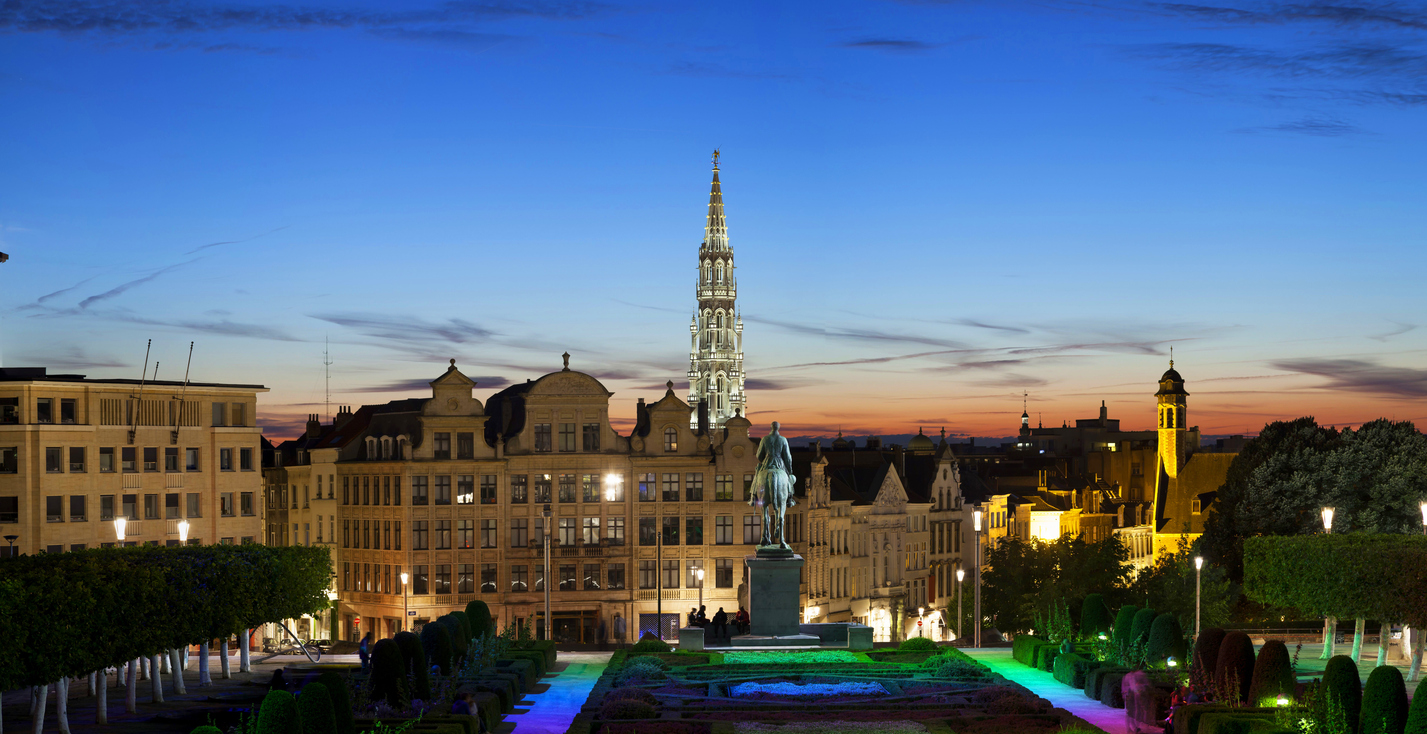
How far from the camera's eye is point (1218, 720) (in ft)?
120

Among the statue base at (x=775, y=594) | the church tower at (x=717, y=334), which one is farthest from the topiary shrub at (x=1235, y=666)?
the church tower at (x=717, y=334)

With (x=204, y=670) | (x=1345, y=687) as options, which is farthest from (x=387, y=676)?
(x=1345, y=687)

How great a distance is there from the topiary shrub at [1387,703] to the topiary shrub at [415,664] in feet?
69.8

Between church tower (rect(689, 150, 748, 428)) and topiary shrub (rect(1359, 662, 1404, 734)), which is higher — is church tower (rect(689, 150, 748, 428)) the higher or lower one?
the higher one

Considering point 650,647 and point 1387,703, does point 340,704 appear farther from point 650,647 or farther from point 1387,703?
point 650,647

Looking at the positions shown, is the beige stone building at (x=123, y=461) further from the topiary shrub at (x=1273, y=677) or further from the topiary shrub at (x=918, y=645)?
the topiary shrub at (x=1273, y=677)

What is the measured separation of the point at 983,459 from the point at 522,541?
206 ft

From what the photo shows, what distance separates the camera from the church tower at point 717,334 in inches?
7308

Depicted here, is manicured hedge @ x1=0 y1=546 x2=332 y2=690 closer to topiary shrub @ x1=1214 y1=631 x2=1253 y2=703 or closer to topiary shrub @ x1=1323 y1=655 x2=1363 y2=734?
topiary shrub @ x1=1214 y1=631 x2=1253 y2=703

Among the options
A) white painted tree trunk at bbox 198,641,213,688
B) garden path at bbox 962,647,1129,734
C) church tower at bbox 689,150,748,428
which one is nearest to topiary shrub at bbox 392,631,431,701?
white painted tree trunk at bbox 198,641,213,688

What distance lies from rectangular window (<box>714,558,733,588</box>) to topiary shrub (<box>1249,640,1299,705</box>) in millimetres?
58953

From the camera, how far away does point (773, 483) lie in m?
59.1

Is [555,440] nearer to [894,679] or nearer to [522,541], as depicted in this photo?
[522,541]

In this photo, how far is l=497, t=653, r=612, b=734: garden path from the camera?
141ft
